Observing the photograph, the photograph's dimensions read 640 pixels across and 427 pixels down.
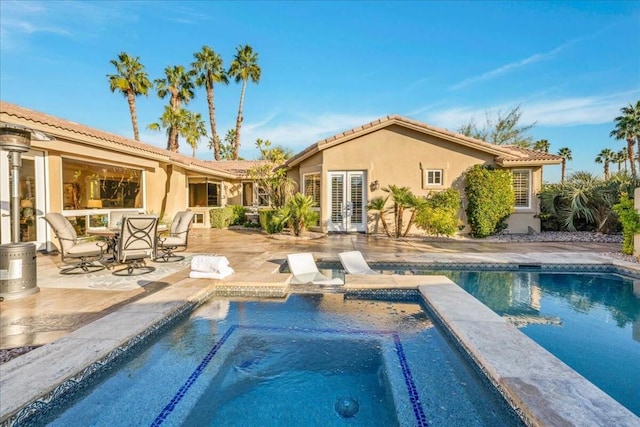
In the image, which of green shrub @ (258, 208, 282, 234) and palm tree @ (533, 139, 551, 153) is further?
palm tree @ (533, 139, 551, 153)

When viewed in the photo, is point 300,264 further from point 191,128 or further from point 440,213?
point 191,128

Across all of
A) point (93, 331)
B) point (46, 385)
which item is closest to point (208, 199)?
point (93, 331)

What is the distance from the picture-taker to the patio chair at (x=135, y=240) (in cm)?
721

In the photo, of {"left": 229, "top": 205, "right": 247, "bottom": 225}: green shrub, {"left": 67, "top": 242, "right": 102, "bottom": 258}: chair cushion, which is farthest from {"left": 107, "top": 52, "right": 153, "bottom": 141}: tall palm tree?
{"left": 67, "top": 242, "right": 102, "bottom": 258}: chair cushion

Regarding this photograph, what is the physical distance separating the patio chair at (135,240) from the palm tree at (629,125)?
45.3 metres

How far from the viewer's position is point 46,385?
2.96 metres

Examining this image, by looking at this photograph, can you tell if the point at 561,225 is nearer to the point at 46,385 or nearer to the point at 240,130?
the point at 46,385

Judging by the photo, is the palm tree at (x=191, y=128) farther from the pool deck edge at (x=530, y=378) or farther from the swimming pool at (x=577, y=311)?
the pool deck edge at (x=530, y=378)

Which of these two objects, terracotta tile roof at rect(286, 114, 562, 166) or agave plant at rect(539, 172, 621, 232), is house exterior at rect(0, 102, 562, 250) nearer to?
terracotta tile roof at rect(286, 114, 562, 166)

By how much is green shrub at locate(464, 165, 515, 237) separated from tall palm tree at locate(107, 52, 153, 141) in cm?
2712

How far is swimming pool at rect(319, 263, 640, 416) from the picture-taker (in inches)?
152

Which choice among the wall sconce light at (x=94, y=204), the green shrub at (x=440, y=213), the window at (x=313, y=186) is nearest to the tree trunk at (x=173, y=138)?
the window at (x=313, y=186)

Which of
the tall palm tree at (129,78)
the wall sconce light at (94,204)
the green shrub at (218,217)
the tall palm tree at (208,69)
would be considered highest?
the tall palm tree at (208,69)

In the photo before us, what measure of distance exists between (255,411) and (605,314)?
640 centimetres
